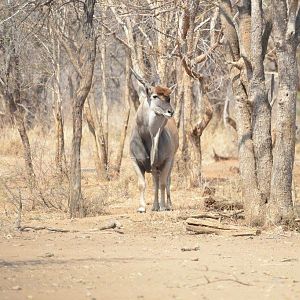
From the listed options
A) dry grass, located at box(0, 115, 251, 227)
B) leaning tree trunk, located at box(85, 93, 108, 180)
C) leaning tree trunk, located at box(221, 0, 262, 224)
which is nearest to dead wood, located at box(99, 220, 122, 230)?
dry grass, located at box(0, 115, 251, 227)

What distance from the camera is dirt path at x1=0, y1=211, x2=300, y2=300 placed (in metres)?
6.96

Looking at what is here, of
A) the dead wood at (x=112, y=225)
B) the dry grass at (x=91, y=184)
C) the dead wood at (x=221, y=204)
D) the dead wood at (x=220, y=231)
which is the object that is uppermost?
the dry grass at (x=91, y=184)

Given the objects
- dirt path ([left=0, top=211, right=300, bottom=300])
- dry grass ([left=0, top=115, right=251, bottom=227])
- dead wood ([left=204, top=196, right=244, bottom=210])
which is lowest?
dirt path ([left=0, top=211, right=300, bottom=300])

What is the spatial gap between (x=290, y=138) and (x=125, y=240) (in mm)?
2553

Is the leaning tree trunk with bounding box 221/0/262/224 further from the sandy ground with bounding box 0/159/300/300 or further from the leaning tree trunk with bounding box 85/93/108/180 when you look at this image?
the leaning tree trunk with bounding box 85/93/108/180

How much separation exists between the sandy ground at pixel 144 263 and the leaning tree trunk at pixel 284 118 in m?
0.40

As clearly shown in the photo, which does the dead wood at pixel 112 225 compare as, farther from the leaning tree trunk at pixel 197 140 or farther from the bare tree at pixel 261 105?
the leaning tree trunk at pixel 197 140

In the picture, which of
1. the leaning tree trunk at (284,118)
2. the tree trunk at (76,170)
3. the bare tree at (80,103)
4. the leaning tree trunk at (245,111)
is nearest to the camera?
the leaning tree trunk at (284,118)

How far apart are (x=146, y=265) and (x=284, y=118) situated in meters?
3.60

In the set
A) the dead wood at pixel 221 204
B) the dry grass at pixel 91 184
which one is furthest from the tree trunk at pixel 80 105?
the dead wood at pixel 221 204

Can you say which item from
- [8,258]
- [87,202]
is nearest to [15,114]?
[87,202]

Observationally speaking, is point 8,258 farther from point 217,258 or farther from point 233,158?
point 233,158

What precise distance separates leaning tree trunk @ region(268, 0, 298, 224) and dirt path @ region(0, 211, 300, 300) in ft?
1.35

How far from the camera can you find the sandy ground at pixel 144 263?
6980 millimetres
